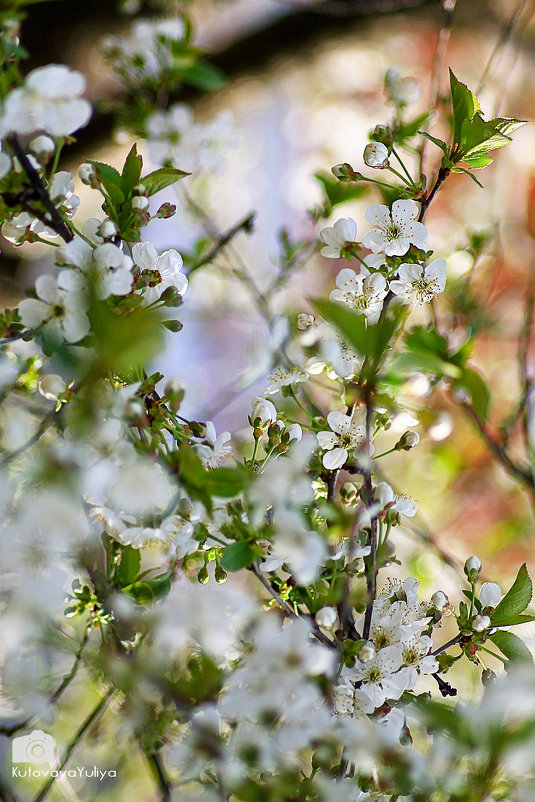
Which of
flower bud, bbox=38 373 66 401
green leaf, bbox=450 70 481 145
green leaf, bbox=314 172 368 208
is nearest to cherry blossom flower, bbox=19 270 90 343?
flower bud, bbox=38 373 66 401

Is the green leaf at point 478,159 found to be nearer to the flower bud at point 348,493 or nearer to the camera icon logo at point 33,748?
the flower bud at point 348,493

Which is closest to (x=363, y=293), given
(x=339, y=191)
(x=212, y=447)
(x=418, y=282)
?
(x=418, y=282)

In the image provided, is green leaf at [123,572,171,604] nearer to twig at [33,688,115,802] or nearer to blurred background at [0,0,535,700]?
twig at [33,688,115,802]

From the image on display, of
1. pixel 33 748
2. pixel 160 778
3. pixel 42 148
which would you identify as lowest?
pixel 33 748

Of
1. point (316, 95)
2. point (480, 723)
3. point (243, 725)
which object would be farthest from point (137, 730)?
point (316, 95)

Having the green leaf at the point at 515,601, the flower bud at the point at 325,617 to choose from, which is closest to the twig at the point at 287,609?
the flower bud at the point at 325,617

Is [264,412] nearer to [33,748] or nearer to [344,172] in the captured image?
[344,172]

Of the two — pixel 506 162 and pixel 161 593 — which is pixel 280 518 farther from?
pixel 506 162
